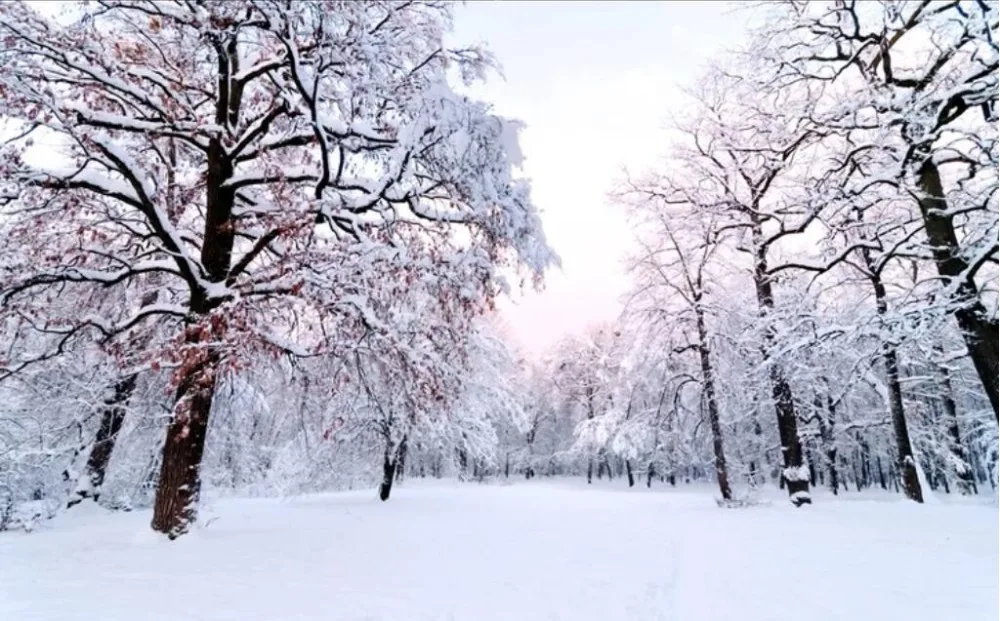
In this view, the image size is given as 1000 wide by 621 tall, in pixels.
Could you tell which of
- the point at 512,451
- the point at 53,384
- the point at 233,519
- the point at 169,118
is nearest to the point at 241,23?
the point at 169,118

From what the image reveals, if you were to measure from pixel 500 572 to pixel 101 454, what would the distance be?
33.7 ft

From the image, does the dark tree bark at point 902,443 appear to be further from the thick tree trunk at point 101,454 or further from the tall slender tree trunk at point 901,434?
the thick tree trunk at point 101,454

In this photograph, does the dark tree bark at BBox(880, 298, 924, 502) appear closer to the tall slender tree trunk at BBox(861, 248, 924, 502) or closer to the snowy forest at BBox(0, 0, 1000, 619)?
the tall slender tree trunk at BBox(861, 248, 924, 502)

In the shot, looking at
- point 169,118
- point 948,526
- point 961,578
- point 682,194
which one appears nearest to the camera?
point 961,578

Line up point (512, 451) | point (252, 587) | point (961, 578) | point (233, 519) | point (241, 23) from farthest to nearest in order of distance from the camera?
point (512, 451)
point (233, 519)
point (241, 23)
point (961, 578)
point (252, 587)

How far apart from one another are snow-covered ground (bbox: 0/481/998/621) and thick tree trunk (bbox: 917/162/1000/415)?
264 centimetres

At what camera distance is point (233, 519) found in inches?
402

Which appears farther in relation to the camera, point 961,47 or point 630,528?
point 630,528

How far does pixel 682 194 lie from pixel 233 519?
15244 millimetres

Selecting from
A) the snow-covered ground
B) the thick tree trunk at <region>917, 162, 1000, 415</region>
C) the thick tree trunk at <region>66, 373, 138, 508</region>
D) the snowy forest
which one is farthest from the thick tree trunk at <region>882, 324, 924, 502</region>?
the thick tree trunk at <region>66, 373, 138, 508</region>

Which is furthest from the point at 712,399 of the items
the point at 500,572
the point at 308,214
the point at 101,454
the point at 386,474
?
the point at 101,454

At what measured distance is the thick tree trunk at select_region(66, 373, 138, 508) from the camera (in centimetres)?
1038

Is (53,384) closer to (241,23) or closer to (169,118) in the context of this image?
(169,118)

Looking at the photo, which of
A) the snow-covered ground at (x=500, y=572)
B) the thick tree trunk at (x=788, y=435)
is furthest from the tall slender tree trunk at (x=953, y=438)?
the snow-covered ground at (x=500, y=572)
